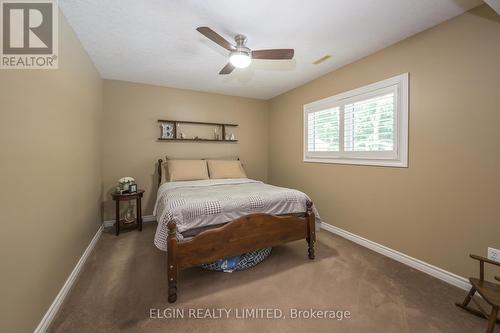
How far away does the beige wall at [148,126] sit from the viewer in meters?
3.33

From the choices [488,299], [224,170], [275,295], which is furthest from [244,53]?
[488,299]

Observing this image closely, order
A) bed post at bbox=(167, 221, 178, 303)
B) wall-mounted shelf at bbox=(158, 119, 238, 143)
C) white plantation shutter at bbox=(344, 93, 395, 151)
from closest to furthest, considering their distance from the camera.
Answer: bed post at bbox=(167, 221, 178, 303)
white plantation shutter at bbox=(344, 93, 395, 151)
wall-mounted shelf at bbox=(158, 119, 238, 143)

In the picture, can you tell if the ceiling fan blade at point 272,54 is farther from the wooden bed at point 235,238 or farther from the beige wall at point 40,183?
the beige wall at point 40,183

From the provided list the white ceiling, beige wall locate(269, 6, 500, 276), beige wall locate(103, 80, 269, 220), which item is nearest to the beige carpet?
beige wall locate(269, 6, 500, 276)

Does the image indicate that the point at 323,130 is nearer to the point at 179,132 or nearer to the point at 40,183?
the point at 179,132

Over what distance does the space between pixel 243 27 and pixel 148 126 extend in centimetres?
240

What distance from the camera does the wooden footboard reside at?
1.65m

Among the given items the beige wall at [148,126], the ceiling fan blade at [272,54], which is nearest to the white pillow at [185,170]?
the beige wall at [148,126]

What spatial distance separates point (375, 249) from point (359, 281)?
78 cm

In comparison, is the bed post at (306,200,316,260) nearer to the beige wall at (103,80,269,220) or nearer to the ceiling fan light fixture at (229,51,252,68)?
the ceiling fan light fixture at (229,51,252,68)

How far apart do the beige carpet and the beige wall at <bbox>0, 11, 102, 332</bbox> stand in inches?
12.2

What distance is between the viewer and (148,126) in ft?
11.7

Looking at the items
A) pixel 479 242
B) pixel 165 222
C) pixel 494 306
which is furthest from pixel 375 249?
pixel 165 222

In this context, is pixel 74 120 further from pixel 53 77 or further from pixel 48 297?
pixel 48 297
